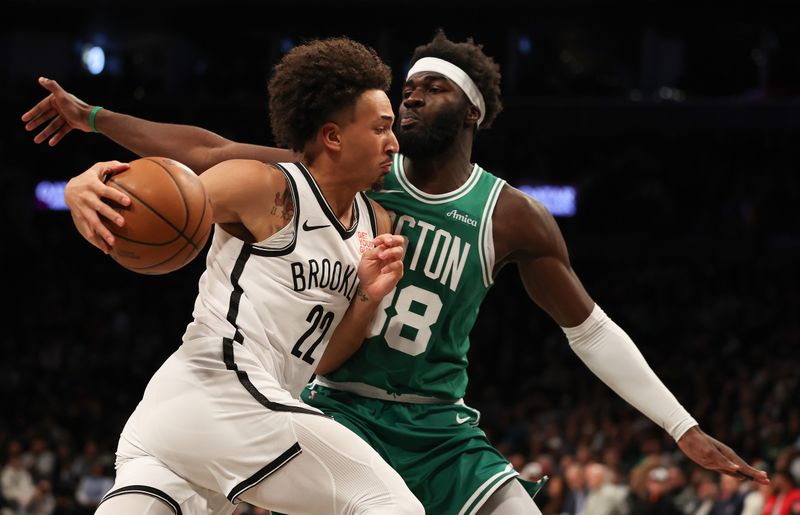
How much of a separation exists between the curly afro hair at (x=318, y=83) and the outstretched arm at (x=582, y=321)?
31.7 inches

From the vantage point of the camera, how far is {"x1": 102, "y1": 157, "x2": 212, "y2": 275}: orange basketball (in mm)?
Answer: 2918

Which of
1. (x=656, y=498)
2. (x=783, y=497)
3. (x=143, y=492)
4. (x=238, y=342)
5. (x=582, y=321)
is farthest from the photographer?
(x=656, y=498)

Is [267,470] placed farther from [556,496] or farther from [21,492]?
[21,492]

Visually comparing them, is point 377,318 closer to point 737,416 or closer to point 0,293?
point 737,416

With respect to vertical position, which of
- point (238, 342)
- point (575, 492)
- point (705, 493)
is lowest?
point (575, 492)

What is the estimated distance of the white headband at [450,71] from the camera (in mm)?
4094

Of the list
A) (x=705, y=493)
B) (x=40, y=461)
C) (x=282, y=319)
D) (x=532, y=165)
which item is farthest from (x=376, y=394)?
(x=532, y=165)

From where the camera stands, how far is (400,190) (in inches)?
158

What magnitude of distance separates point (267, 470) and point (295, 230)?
0.72 metres

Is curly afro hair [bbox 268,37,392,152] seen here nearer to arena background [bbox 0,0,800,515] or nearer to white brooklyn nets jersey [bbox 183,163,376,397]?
white brooklyn nets jersey [bbox 183,163,376,397]

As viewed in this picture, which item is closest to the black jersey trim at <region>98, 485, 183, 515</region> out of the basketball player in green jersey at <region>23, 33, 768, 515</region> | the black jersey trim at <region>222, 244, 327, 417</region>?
the black jersey trim at <region>222, 244, 327, 417</region>

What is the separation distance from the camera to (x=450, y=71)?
4102 millimetres

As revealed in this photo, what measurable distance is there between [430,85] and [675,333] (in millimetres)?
11698

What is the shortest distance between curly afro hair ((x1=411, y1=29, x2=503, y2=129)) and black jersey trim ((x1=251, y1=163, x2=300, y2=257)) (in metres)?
1.05
